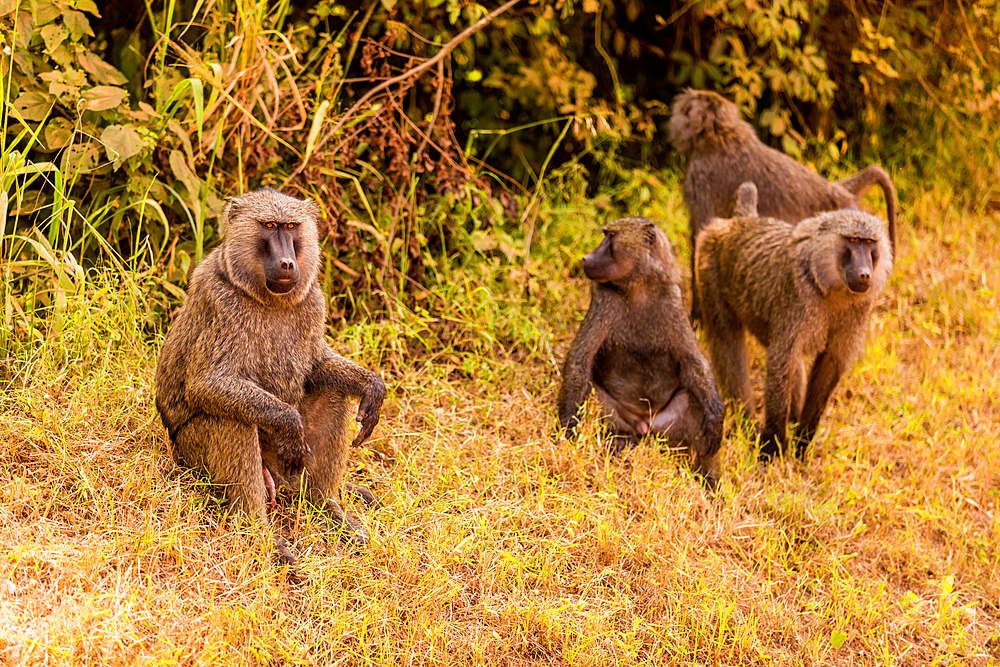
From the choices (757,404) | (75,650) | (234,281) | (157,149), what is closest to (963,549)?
(757,404)

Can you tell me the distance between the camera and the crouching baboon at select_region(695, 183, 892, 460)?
13.2 feet

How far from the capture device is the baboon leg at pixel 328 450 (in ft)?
10.2

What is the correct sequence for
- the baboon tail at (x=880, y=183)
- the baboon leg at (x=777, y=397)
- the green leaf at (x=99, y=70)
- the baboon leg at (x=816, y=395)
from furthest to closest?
the baboon tail at (x=880, y=183), the baboon leg at (x=816, y=395), the baboon leg at (x=777, y=397), the green leaf at (x=99, y=70)

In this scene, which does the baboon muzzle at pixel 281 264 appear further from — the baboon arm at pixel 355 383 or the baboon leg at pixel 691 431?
the baboon leg at pixel 691 431

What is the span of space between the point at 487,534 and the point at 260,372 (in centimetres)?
91

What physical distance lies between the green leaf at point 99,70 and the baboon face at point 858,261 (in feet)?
9.58

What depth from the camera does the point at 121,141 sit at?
363 centimetres

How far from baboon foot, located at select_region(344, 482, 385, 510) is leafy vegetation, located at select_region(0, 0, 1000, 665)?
0.08m

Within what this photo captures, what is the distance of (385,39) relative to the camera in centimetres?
445

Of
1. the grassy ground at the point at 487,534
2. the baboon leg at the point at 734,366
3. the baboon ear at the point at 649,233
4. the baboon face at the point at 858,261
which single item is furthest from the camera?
the baboon leg at the point at 734,366

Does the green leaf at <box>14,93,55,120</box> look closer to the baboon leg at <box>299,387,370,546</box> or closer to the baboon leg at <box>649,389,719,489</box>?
the baboon leg at <box>299,387,370,546</box>

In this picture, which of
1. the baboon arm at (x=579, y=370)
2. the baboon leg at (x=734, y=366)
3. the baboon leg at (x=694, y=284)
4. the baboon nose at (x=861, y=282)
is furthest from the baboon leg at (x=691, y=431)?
the baboon leg at (x=694, y=284)

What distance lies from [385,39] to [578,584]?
258 centimetres

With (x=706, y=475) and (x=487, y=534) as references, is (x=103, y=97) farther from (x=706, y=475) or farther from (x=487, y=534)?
(x=706, y=475)
